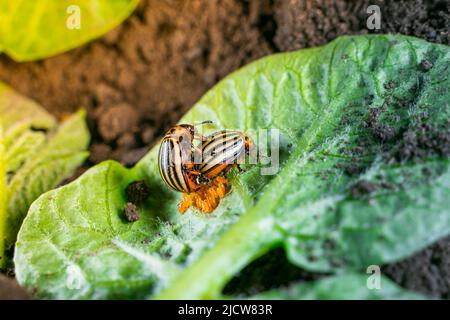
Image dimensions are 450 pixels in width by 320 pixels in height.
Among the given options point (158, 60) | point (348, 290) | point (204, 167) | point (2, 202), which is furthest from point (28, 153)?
point (348, 290)

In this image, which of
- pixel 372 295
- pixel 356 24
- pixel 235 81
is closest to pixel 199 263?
pixel 372 295

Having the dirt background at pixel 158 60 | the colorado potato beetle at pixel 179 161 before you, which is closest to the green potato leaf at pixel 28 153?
the dirt background at pixel 158 60

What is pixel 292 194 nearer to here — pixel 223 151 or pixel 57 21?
pixel 223 151

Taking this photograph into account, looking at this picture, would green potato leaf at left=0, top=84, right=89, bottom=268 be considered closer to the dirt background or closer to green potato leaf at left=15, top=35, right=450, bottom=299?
the dirt background

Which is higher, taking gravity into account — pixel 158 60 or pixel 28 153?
pixel 158 60

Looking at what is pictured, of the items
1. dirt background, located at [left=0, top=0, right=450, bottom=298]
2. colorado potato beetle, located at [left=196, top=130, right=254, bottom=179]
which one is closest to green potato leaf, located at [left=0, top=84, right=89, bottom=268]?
dirt background, located at [left=0, top=0, right=450, bottom=298]
